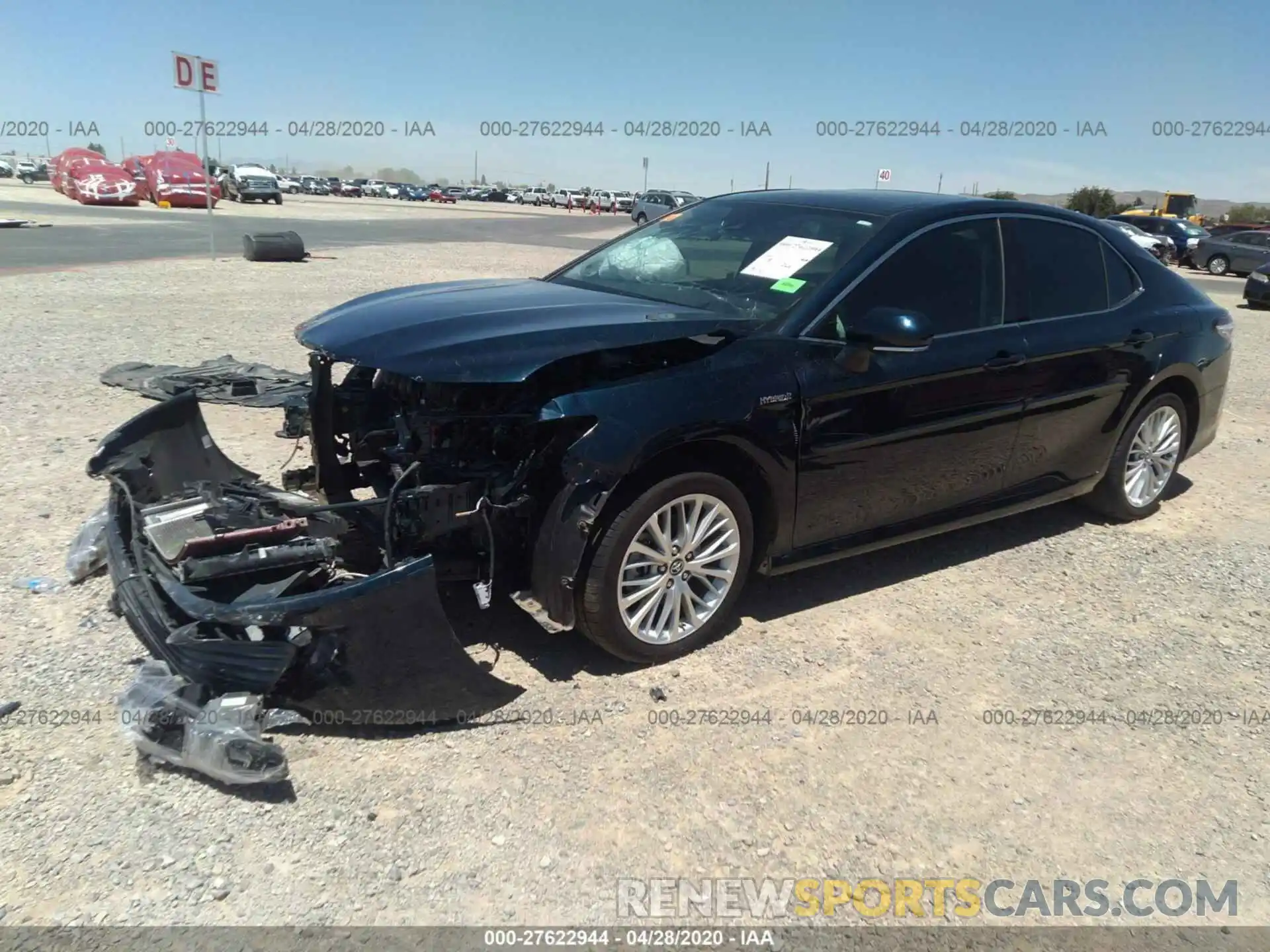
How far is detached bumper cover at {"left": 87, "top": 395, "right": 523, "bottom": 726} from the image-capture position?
9.13ft

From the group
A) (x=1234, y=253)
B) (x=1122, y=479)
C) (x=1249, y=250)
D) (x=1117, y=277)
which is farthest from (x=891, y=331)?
(x=1234, y=253)

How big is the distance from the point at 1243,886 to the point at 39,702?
3859mm

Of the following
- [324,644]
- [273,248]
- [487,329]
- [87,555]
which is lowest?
[87,555]

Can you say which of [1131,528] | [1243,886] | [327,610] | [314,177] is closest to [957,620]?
[1243,886]

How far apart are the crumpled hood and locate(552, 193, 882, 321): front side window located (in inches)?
9.0

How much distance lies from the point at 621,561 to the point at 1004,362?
2149 mm

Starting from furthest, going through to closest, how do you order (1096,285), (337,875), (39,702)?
1. (1096,285)
2. (39,702)
3. (337,875)

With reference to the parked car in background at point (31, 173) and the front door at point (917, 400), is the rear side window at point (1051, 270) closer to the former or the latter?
the front door at point (917, 400)

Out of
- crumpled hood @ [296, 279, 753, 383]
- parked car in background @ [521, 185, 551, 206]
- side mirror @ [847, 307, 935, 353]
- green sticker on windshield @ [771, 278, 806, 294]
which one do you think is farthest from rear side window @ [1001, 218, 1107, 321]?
parked car in background @ [521, 185, 551, 206]

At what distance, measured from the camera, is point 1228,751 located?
10.8 ft

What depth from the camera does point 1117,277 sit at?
16.1 feet

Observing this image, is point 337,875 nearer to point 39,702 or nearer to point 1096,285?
point 39,702

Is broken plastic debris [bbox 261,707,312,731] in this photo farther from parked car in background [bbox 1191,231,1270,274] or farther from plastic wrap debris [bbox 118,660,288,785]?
parked car in background [bbox 1191,231,1270,274]

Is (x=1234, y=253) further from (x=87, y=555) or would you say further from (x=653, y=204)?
(x=87, y=555)
